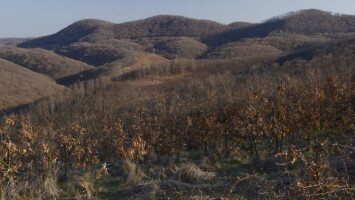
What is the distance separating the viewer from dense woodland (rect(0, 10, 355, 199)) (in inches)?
277

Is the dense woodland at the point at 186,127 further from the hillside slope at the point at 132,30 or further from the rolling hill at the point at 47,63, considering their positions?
the hillside slope at the point at 132,30

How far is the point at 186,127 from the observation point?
52.5ft

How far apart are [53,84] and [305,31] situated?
72798 mm

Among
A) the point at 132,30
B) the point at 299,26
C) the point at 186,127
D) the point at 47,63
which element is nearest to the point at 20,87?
the point at 47,63

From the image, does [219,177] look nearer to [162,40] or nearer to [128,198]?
[128,198]

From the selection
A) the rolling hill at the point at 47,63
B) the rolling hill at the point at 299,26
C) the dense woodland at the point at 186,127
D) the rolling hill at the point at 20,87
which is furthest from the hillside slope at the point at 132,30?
the rolling hill at the point at 20,87

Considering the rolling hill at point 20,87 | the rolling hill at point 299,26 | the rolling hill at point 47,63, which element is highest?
the rolling hill at point 299,26

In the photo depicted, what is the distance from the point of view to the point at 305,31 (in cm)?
12975

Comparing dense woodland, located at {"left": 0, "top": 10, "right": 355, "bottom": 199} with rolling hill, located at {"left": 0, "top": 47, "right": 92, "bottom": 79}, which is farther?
rolling hill, located at {"left": 0, "top": 47, "right": 92, "bottom": 79}

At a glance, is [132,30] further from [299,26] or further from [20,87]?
[20,87]

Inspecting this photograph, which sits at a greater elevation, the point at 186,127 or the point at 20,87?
the point at 186,127

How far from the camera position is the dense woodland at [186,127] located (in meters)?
7.05

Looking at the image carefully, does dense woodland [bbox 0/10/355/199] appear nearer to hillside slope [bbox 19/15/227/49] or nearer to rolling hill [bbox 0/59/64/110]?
rolling hill [bbox 0/59/64/110]

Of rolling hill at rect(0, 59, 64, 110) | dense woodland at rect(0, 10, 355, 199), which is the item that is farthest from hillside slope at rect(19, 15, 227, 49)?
rolling hill at rect(0, 59, 64, 110)
